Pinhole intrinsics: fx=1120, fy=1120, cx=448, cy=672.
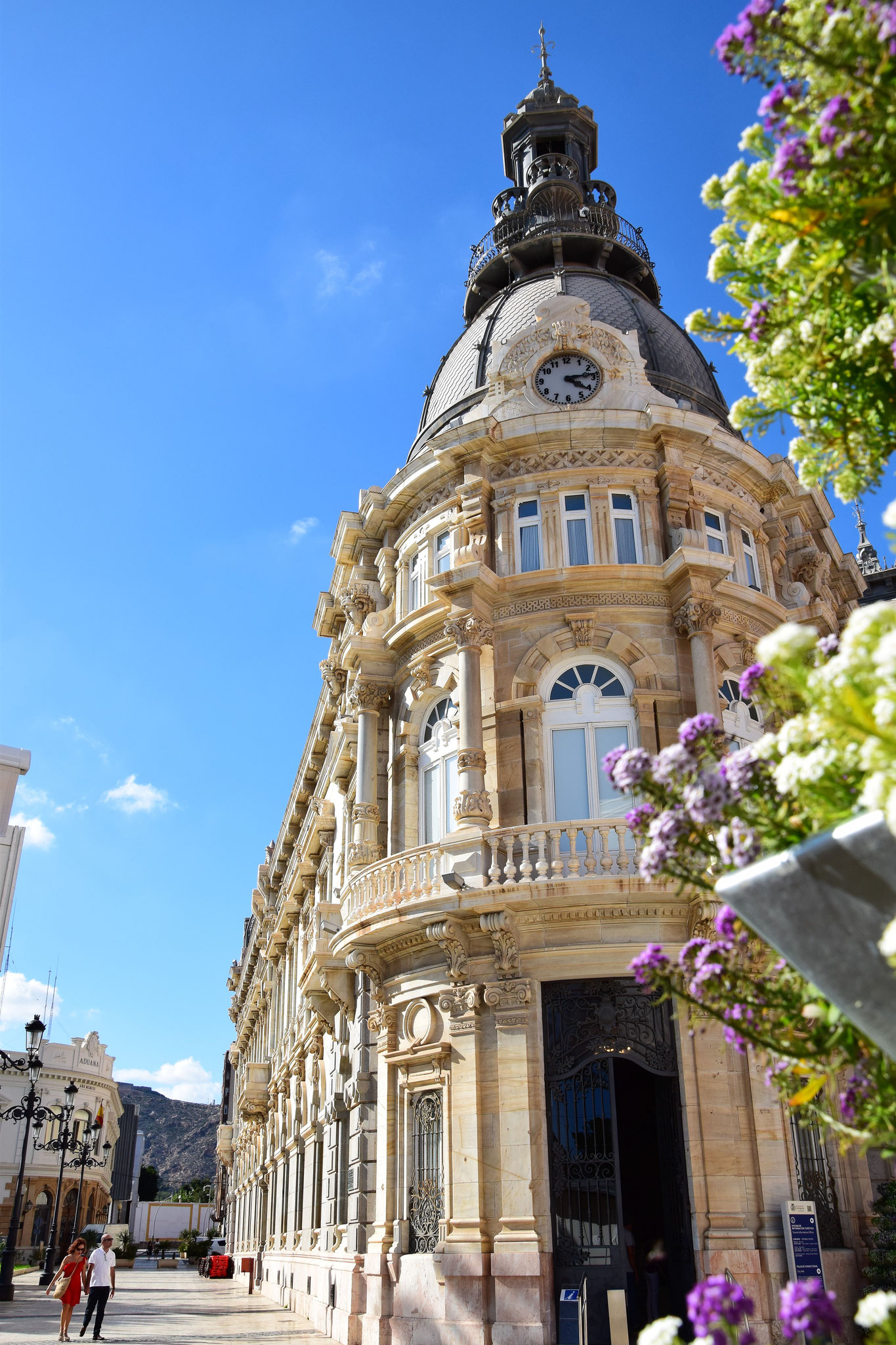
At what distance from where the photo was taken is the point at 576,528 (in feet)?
63.9

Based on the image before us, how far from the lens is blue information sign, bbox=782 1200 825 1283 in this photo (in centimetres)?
1430

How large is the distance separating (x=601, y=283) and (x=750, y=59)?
2077 centimetres

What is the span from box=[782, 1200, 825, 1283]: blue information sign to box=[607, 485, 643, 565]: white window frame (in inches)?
391

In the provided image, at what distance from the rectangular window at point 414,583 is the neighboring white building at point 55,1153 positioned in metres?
56.9

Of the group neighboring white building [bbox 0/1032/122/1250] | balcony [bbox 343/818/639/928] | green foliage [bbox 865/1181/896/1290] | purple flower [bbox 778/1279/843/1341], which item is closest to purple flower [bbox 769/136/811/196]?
purple flower [bbox 778/1279/843/1341]

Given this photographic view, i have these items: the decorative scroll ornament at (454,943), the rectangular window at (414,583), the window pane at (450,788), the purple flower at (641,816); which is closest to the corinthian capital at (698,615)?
the window pane at (450,788)

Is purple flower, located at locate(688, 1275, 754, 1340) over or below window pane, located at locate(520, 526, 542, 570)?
below

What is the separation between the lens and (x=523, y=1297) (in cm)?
1470

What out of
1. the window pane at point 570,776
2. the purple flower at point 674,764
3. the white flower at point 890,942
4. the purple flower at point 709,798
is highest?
the window pane at point 570,776

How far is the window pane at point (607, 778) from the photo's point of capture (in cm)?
1739

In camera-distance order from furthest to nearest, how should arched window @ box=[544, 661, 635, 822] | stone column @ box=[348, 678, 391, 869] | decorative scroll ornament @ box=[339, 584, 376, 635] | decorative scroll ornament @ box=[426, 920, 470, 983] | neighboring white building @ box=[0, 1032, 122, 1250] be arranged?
1. neighboring white building @ box=[0, 1032, 122, 1250]
2. decorative scroll ornament @ box=[339, 584, 376, 635]
3. stone column @ box=[348, 678, 391, 869]
4. arched window @ box=[544, 661, 635, 822]
5. decorative scroll ornament @ box=[426, 920, 470, 983]

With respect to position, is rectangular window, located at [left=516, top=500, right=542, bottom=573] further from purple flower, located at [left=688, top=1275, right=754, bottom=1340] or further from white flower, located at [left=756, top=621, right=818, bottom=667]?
purple flower, located at [left=688, top=1275, right=754, bottom=1340]

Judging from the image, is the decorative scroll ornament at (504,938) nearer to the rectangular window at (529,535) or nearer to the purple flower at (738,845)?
the rectangular window at (529,535)

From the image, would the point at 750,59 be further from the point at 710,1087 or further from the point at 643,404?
the point at 643,404
